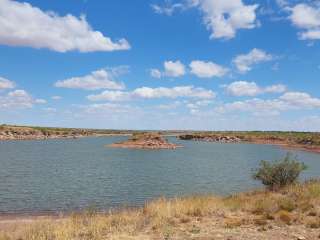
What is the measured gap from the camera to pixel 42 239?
46.8 ft

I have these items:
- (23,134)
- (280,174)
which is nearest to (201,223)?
(280,174)

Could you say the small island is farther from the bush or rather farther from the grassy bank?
the grassy bank

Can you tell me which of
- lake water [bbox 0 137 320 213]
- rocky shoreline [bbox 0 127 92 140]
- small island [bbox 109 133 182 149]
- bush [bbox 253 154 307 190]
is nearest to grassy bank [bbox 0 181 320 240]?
bush [bbox 253 154 307 190]

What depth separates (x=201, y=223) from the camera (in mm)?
16844

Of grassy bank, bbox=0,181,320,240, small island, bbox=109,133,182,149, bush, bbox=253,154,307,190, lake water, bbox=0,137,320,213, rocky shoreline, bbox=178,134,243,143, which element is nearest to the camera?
grassy bank, bbox=0,181,320,240

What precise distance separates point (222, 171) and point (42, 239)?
41549 millimetres

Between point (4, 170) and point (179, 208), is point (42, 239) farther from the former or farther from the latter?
point (4, 170)

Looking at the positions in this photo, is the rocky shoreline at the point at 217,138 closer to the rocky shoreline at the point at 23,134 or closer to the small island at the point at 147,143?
the small island at the point at 147,143

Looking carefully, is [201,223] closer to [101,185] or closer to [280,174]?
[280,174]

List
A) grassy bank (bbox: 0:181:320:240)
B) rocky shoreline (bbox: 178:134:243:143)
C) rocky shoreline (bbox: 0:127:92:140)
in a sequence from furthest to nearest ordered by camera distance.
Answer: rocky shoreline (bbox: 0:127:92:140), rocky shoreline (bbox: 178:134:243:143), grassy bank (bbox: 0:181:320:240)

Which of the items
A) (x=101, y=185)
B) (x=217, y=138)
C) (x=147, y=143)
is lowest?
(x=101, y=185)

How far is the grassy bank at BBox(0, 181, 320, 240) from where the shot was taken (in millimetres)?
14859

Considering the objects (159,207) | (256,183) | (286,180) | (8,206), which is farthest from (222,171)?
(159,207)

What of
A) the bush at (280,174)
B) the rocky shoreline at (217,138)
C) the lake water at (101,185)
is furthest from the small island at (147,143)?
the bush at (280,174)
